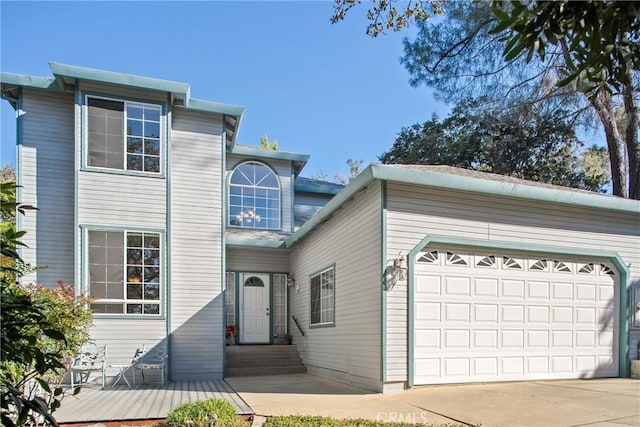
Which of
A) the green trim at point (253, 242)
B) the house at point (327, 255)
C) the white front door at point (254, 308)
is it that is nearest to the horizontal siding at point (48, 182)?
the house at point (327, 255)

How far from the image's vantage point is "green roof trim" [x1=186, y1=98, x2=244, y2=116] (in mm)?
10578

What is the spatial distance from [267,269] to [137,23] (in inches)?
286

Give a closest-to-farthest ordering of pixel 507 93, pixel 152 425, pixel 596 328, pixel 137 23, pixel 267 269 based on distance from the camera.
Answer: pixel 152 425 < pixel 137 23 < pixel 596 328 < pixel 267 269 < pixel 507 93

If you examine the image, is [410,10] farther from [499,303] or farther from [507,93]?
[507,93]

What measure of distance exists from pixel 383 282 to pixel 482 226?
210 cm

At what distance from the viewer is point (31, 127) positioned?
381 inches

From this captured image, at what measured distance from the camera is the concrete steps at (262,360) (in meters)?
10.7

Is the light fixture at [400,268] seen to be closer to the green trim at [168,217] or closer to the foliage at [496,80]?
the green trim at [168,217]

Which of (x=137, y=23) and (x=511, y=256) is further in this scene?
(x=511, y=256)

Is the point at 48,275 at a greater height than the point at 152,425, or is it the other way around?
the point at 48,275

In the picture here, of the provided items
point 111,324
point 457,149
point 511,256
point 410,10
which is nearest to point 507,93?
point 457,149

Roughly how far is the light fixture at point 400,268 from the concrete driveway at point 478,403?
5.60ft

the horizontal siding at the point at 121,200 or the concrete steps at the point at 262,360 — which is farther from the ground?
the horizontal siding at the point at 121,200

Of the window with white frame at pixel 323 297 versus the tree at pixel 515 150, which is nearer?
the window with white frame at pixel 323 297
